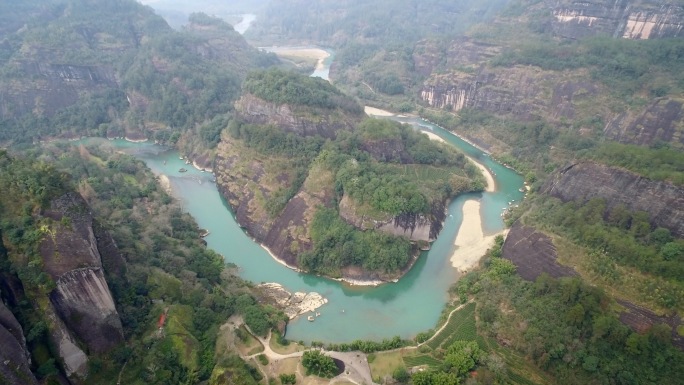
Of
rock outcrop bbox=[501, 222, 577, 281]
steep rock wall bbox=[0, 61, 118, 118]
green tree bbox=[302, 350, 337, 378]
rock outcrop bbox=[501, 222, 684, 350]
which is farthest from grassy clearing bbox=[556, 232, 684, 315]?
steep rock wall bbox=[0, 61, 118, 118]

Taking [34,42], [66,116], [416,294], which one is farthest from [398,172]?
[34,42]

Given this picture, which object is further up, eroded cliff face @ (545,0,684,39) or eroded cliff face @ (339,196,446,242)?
eroded cliff face @ (545,0,684,39)

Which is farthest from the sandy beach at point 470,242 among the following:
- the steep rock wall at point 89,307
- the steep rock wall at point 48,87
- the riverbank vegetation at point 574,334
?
the steep rock wall at point 48,87

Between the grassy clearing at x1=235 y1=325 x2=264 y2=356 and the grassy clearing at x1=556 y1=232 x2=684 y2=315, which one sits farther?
the grassy clearing at x1=235 y1=325 x2=264 y2=356

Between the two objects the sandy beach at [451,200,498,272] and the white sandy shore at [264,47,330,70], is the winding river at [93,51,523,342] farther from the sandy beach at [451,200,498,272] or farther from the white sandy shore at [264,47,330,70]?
the white sandy shore at [264,47,330,70]

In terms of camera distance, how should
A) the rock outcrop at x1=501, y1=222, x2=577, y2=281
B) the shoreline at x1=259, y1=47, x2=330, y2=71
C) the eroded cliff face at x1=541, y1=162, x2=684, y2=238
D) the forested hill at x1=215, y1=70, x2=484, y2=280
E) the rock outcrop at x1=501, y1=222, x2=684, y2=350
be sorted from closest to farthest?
the rock outcrop at x1=501, y1=222, x2=684, y2=350 < the eroded cliff face at x1=541, y1=162, x2=684, y2=238 < the rock outcrop at x1=501, y1=222, x2=577, y2=281 < the forested hill at x1=215, y1=70, x2=484, y2=280 < the shoreline at x1=259, y1=47, x2=330, y2=71

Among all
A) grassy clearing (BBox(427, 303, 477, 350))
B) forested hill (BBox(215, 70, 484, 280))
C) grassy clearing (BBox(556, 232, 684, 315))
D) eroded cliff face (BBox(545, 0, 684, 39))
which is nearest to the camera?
grassy clearing (BBox(556, 232, 684, 315))
